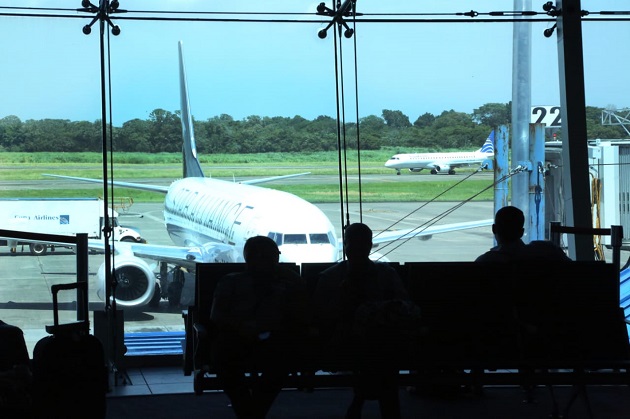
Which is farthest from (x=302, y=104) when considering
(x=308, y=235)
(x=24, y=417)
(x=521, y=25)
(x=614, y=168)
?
(x=614, y=168)

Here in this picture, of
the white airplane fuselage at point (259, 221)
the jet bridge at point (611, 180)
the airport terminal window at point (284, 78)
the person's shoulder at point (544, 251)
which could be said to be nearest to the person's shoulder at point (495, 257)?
the person's shoulder at point (544, 251)

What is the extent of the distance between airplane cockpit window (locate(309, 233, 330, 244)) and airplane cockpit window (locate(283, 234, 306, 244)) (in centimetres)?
13

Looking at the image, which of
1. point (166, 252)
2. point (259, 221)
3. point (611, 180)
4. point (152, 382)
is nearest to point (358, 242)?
point (152, 382)

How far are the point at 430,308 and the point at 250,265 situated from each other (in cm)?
80

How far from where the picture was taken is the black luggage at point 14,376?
2.52 metres

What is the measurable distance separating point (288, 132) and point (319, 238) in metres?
2.31

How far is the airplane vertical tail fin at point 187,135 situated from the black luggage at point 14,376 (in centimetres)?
2037

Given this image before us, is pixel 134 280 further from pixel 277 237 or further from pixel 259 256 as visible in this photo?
pixel 259 256

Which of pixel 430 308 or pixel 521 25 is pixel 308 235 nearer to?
pixel 521 25

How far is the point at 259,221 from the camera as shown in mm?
13242

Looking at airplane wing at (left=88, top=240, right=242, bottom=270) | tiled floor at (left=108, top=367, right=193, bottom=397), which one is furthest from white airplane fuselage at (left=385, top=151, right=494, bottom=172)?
tiled floor at (left=108, top=367, right=193, bottom=397)

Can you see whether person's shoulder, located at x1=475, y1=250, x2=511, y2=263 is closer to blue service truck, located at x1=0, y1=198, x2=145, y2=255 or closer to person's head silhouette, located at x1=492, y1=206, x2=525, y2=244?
person's head silhouette, located at x1=492, y1=206, x2=525, y2=244

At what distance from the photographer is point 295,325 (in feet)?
11.7

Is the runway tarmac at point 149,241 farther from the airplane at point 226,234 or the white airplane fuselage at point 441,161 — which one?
the white airplane fuselage at point 441,161
